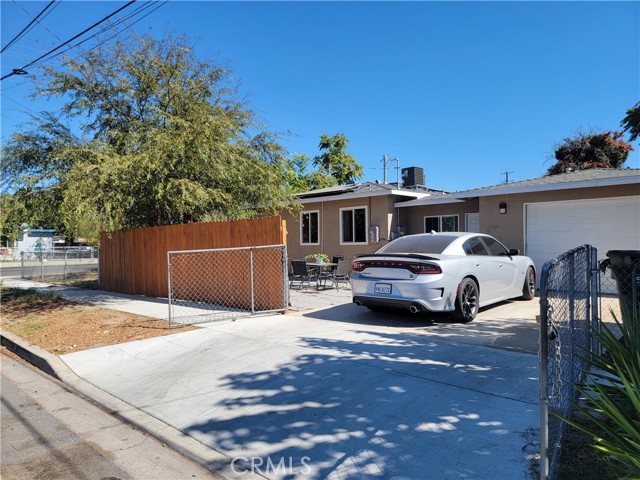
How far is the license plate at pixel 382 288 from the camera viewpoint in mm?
7176

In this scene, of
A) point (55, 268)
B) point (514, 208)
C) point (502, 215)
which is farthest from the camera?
point (55, 268)

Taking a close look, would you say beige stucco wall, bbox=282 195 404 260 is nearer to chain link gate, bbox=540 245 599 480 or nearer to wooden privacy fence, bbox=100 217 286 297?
wooden privacy fence, bbox=100 217 286 297

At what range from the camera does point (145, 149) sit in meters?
11.1

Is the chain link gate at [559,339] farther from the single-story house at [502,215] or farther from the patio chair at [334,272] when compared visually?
the patio chair at [334,272]

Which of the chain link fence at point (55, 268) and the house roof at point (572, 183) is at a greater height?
the house roof at point (572, 183)

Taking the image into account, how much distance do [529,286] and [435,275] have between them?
4.02m

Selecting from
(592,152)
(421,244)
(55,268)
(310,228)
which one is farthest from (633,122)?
(592,152)

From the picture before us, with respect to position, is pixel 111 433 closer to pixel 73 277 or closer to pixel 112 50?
pixel 112 50

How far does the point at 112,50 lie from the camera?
40.8ft

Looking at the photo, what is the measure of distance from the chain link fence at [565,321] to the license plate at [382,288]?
2.91m

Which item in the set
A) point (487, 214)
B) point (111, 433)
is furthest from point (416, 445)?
point (487, 214)

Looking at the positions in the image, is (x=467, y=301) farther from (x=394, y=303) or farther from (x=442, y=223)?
(x=442, y=223)

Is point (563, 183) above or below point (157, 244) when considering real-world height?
above

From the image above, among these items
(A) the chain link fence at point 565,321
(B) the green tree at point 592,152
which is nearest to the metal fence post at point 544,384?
(A) the chain link fence at point 565,321
